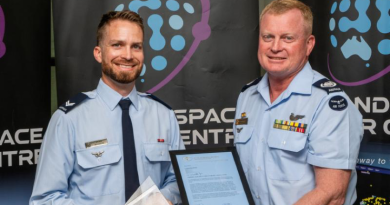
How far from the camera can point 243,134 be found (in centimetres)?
239

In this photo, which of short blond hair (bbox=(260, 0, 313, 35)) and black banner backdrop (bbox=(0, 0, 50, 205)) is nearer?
short blond hair (bbox=(260, 0, 313, 35))

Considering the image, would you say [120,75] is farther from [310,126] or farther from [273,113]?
[310,126]

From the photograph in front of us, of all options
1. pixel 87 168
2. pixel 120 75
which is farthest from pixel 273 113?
pixel 87 168

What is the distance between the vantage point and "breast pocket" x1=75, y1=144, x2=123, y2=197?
2174 millimetres

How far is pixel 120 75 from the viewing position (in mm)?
2266

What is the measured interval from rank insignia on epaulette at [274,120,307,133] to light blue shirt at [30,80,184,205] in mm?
571


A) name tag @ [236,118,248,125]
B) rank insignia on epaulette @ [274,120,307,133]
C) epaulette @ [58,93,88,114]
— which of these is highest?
epaulette @ [58,93,88,114]

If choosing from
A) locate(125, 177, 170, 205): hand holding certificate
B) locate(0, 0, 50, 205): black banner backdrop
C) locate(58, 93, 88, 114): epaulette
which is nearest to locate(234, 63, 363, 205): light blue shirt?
locate(125, 177, 170, 205): hand holding certificate

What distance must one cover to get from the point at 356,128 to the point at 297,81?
0.35 meters

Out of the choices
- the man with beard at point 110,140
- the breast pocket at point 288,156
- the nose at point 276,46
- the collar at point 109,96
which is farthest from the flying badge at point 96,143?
the nose at point 276,46

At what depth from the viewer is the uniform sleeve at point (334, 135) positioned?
2.03m

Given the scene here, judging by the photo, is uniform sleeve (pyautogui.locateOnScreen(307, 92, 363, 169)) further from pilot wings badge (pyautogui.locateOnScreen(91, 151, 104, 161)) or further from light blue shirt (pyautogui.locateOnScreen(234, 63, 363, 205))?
Answer: pilot wings badge (pyautogui.locateOnScreen(91, 151, 104, 161))

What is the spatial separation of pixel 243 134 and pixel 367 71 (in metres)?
1.10

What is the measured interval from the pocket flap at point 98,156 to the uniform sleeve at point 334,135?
0.89 meters
